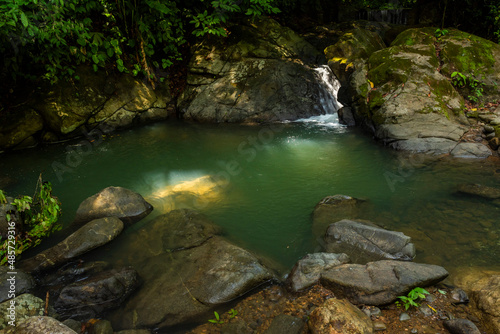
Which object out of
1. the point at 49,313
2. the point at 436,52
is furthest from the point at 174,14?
the point at 49,313

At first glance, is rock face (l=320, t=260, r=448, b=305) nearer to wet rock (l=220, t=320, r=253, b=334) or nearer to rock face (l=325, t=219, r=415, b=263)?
rock face (l=325, t=219, r=415, b=263)

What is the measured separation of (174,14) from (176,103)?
9.34 ft

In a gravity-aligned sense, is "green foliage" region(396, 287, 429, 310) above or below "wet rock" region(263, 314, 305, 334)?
above

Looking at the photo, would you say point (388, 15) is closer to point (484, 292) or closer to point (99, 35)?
point (99, 35)

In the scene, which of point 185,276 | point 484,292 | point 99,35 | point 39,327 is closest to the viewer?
point 39,327

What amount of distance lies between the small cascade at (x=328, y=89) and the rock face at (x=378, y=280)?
7394 mm

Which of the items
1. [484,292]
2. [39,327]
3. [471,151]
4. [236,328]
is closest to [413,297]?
[484,292]

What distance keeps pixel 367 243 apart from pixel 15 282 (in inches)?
167

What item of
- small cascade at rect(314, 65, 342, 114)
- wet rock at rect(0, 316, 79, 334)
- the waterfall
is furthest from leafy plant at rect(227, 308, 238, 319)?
small cascade at rect(314, 65, 342, 114)

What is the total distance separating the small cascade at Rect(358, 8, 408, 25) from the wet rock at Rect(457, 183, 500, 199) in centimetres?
1133

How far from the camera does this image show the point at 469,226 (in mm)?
4492

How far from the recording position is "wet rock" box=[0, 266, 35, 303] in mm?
3250

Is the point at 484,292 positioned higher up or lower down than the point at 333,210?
higher up

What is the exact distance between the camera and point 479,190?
5.31 metres
